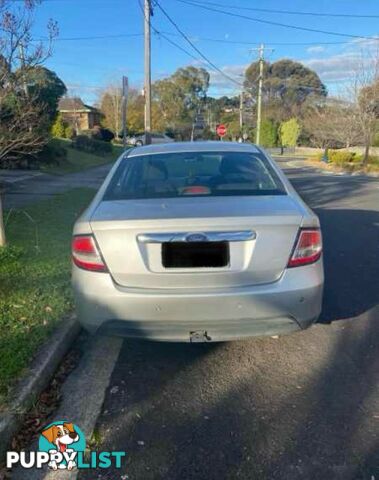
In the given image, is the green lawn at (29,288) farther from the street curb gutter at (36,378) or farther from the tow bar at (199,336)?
the tow bar at (199,336)

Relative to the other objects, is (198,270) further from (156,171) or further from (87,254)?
(156,171)

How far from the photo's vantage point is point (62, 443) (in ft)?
8.21

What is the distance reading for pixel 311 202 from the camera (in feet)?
40.5

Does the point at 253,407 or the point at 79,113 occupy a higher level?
the point at 79,113

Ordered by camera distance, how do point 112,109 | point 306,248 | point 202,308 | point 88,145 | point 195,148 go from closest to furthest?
point 202,308 < point 306,248 < point 195,148 < point 88,145 < point 112,109

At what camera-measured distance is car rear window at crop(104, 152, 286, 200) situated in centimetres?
337

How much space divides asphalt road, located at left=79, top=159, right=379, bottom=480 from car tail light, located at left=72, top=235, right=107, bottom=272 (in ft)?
2.89

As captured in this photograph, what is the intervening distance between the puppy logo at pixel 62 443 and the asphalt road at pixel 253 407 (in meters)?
0.13

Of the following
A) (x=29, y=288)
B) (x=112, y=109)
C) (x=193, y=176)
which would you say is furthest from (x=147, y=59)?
(x=112, y=109)

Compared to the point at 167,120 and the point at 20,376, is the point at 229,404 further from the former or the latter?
the point at 167,120

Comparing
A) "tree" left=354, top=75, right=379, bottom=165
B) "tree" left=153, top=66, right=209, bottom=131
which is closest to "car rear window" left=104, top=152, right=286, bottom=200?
"tree" left=354, top=75, right=379, bottom=165

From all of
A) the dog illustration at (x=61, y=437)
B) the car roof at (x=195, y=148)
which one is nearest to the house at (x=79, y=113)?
the car roof at (x=195, y=148)

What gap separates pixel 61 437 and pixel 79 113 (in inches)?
2435

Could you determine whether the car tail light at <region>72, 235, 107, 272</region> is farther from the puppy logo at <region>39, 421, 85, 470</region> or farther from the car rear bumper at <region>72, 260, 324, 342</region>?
the puppy logo at <region>39, 421, 85, 470</region>
